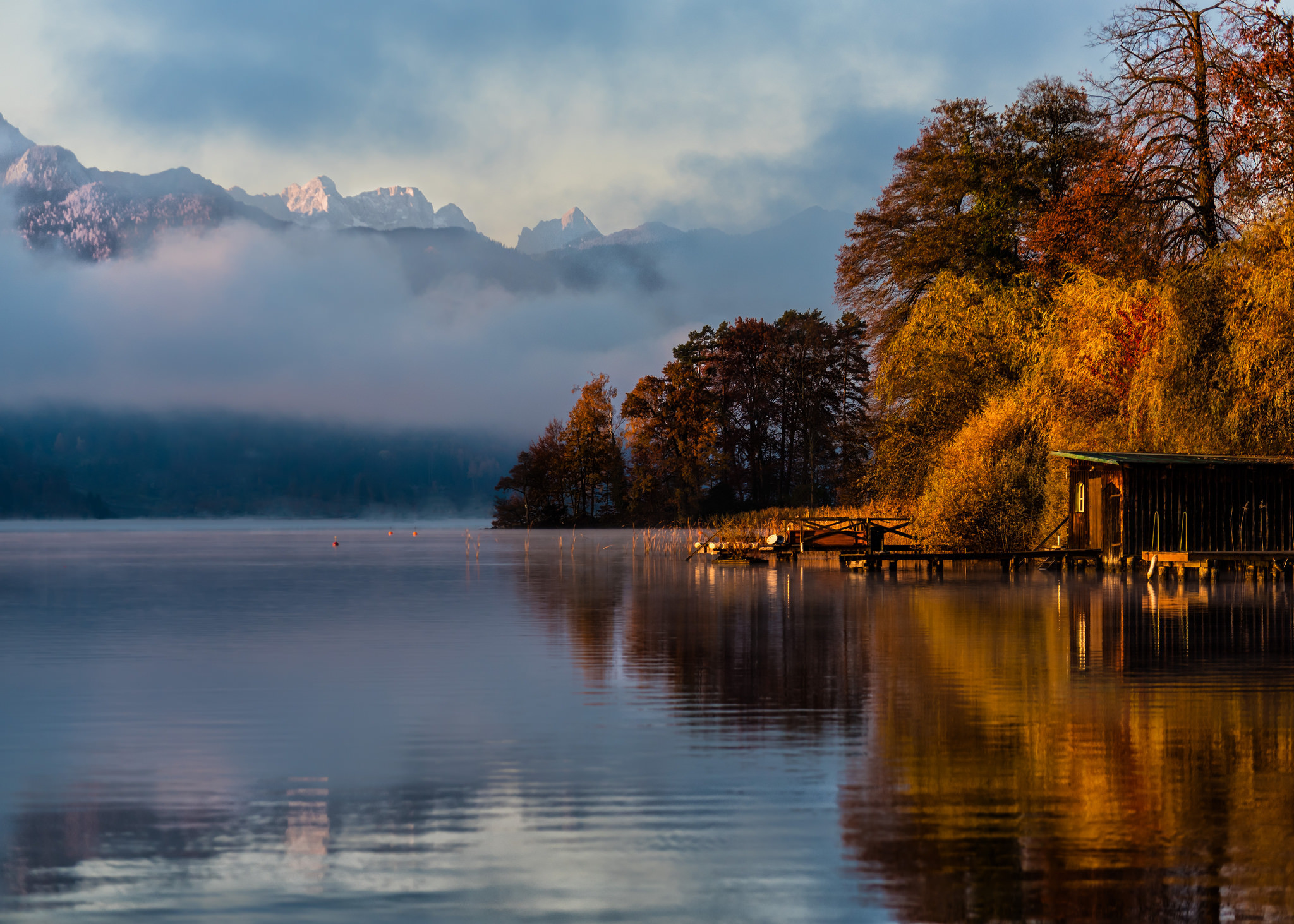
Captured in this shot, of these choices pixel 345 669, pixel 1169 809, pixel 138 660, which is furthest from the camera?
pixel 138 660

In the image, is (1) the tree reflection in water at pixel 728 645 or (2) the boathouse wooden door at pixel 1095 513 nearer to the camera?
(1) the tree reflection in water at pixel 728 645

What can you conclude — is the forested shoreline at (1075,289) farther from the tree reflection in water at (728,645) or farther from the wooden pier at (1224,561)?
the tree reflection in water at (728,645)

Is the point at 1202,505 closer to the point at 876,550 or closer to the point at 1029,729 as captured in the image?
the point at 876,550

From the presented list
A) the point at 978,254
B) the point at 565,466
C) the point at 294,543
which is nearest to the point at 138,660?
the point at 978,254

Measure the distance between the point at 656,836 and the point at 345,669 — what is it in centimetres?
982

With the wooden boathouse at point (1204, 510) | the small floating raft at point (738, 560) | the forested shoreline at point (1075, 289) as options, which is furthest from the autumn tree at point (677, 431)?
the wooden boathouse at point (1204, 510)

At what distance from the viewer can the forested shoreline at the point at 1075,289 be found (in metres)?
35.1

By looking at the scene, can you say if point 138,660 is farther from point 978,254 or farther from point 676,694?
point 978,254

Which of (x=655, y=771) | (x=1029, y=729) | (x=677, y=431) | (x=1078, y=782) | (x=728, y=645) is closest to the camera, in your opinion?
(x=1078, y=782)

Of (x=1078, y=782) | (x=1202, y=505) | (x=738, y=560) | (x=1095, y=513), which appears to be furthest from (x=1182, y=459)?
(x=1078, y=782)

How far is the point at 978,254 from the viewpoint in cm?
5244

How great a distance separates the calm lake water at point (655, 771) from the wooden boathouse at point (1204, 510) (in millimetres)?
13453

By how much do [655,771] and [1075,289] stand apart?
3416cm

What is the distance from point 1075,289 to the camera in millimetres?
40344
